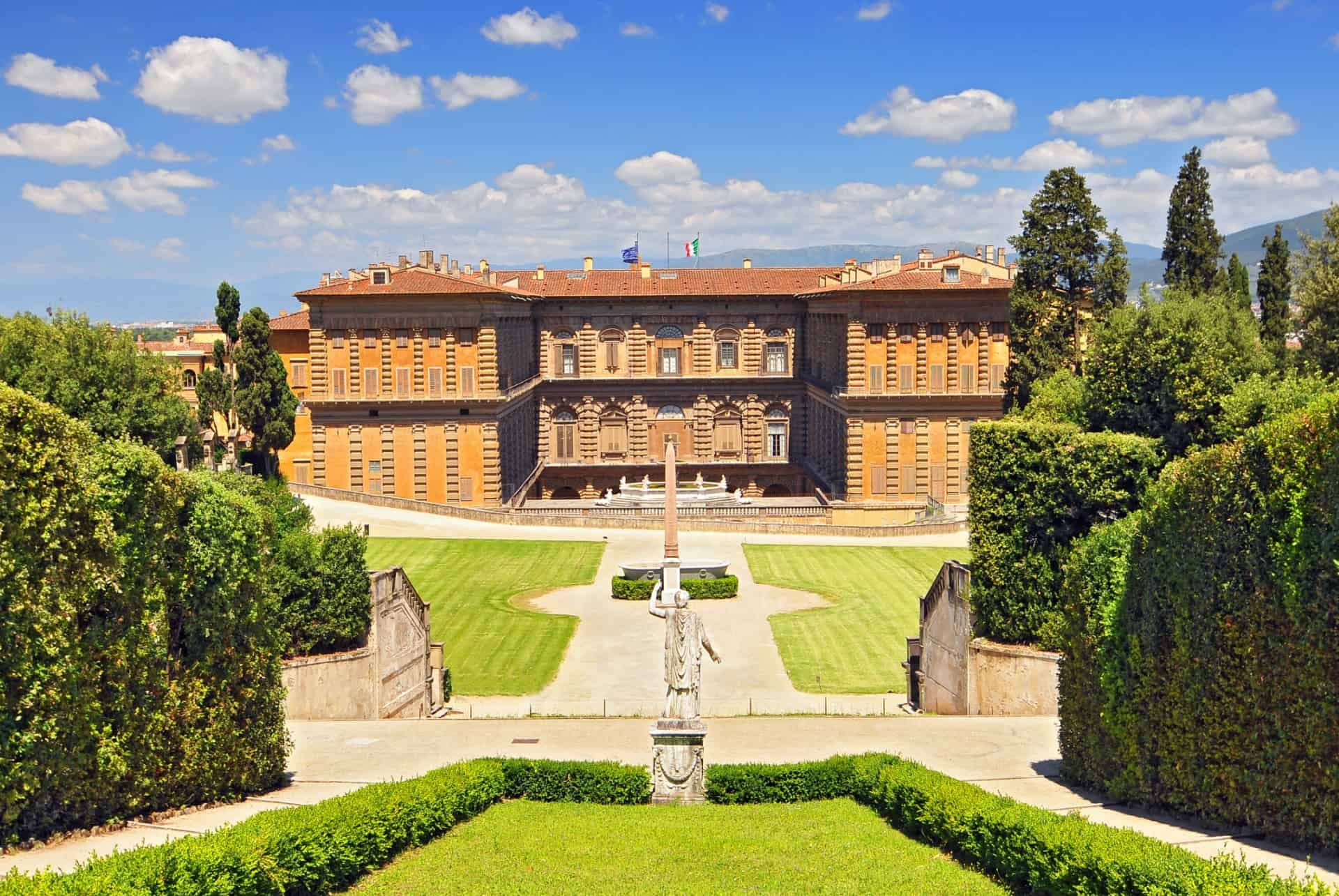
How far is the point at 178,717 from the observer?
1753 cm

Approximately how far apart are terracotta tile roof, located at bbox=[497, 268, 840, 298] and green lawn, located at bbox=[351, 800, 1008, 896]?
6344cm

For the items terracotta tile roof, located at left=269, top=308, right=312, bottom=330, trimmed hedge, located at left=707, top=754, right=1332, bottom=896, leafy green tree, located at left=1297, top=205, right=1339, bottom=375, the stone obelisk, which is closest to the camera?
trimmed hedge, located at left=707, top=754, right=1332, bottom=896

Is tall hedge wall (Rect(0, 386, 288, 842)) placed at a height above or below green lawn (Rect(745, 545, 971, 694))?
above

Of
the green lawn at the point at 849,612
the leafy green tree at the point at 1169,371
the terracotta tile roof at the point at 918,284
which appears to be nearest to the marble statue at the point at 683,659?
the green lawn at the point at 849,612

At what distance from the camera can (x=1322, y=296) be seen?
4856 cm

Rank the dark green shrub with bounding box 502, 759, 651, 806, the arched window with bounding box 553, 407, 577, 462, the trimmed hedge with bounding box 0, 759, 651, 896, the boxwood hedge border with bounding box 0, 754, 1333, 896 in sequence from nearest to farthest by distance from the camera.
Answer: the boxwood hedge border with bounding box 0, 754, 1333, 896 < the trimmed hedge with bounding box 0, 759, 651, 896 < the dark green shrub with bounding box 502, 759, 651, 806 < the arched window with bounding box 553, 407, 577, 462

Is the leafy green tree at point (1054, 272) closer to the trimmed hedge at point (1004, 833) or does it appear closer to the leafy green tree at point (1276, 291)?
the leafy green tree at point (1276, 291)

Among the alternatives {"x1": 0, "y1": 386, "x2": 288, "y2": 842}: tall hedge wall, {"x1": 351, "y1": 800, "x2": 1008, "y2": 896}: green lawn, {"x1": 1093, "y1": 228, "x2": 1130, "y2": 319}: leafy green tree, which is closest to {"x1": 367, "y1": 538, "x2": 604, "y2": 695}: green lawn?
{"x1": 0, "y1": 386, "x2": 288, "y2": 842}: tall hedge wall

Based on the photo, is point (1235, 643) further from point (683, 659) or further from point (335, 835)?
point (335, 835)

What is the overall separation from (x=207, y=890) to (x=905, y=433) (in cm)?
5428

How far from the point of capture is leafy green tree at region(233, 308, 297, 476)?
201 ft

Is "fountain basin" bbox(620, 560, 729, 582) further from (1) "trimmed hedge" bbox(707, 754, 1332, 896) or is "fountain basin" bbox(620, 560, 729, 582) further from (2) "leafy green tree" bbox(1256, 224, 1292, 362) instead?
(2) "leafy green tree" bbox(1256, 224, 1292, 362)

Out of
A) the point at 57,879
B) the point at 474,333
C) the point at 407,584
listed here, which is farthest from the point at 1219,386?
the point at 474,333

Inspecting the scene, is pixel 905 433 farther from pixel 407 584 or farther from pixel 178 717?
pixel 178 717
